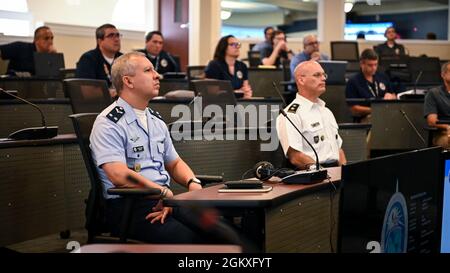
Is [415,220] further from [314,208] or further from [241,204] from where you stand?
[314,208]

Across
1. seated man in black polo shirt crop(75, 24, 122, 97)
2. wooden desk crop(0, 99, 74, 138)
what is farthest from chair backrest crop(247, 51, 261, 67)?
wooden desk crop(0, 99, 74, 138)

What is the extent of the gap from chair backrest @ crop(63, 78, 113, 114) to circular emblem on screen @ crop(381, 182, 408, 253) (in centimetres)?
306

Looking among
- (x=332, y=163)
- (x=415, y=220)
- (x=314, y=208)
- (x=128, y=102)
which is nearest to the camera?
(x=415, y=220)

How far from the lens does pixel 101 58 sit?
5.99m

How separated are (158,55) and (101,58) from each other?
1998 mm

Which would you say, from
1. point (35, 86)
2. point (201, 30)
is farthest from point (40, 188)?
point (201, 30)

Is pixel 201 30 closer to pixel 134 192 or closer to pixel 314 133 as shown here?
pixel 314 133

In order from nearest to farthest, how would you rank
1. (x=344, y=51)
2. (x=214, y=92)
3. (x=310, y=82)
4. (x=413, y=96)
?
1. (x=310, y=82)
2. (x=214, y=92)
3. (x=413, y=96)
4. (x=344, y=51)

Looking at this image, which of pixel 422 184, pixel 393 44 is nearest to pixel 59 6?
pixel 393 44

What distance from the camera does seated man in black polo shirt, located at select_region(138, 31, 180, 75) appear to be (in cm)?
769

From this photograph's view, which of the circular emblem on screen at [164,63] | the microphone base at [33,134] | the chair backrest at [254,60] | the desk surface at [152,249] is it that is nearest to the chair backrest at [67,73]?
the circular emblem on screen at [164,63]

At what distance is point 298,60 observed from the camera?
29.1ft

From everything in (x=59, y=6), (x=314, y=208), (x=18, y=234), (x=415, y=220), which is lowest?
(x=18, y=234)
